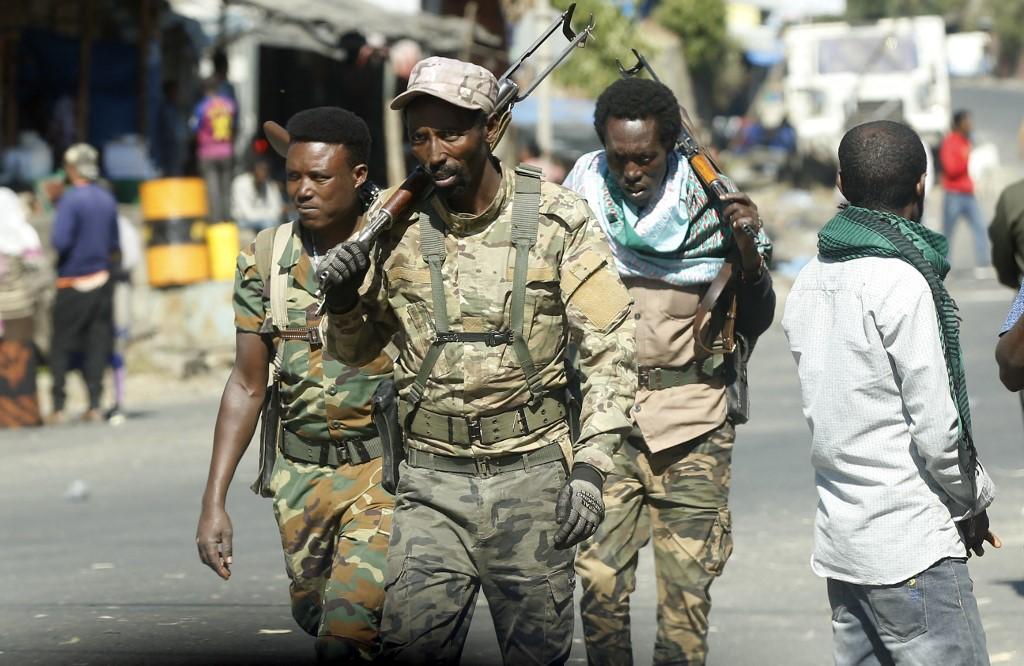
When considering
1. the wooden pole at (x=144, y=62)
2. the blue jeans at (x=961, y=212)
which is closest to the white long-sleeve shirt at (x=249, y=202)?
the wooden pole at (x=144, y=62)

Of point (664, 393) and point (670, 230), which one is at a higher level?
point (670, 230)

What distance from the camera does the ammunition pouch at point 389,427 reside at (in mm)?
4566

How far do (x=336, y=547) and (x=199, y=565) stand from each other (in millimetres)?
3123

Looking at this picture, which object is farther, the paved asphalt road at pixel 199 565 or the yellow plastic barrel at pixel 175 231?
the yellow plastic barrel at pixel 175 231

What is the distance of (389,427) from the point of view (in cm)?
458

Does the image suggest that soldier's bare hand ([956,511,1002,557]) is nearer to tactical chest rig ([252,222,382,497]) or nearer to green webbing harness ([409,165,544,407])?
green webbing harness ([409,165,544,407])

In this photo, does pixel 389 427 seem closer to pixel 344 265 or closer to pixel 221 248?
pixel 344 265

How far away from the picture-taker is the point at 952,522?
13.3ft

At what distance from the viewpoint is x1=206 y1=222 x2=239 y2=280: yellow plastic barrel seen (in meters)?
16.9

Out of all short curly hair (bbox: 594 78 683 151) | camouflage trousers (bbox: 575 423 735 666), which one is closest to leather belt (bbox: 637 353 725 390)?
camouflage trousers (bbox: 575 423 735 666)

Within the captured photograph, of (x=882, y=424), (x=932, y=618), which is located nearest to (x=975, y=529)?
(x=932, y=618)

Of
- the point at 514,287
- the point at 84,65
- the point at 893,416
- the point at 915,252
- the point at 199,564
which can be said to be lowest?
the point at 199,564

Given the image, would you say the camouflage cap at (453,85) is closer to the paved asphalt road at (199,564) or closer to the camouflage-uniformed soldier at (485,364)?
the camouflage-uniformed soldier at (485,364)

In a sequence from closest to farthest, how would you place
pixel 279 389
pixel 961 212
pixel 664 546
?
pixel 279 389 < pixel 664 546 < pixel 961 212
